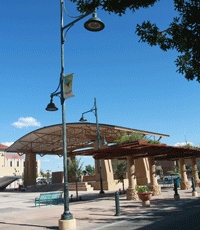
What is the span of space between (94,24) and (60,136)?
33452 millimetres

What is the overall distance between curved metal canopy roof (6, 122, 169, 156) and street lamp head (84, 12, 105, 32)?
75.0ft

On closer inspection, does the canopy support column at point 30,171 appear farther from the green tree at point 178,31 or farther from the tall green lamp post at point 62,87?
the green tree at point 178,31

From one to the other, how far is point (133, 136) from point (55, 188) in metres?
15.2

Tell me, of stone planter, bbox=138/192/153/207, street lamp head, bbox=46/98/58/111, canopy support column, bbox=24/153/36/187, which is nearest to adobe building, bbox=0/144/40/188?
canopy support column, bbox=24/153/36/187

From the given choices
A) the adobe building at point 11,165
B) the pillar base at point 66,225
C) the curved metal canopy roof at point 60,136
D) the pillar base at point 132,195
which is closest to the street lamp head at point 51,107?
the pillar base at point 66,225

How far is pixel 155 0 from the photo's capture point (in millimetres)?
8039

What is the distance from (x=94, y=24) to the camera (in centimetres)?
993

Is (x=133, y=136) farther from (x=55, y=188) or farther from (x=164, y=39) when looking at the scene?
(x=164, y=39)

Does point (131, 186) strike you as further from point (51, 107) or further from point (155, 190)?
point (51, 107)

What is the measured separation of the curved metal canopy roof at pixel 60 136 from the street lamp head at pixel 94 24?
22869mm

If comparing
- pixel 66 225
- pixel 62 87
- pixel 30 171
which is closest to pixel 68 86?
pixel 62 87

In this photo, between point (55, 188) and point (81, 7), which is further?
point (55, 188)

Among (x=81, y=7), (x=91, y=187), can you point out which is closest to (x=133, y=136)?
(x=91, y=187)

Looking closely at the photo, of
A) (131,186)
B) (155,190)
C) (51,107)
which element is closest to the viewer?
(51,107)
